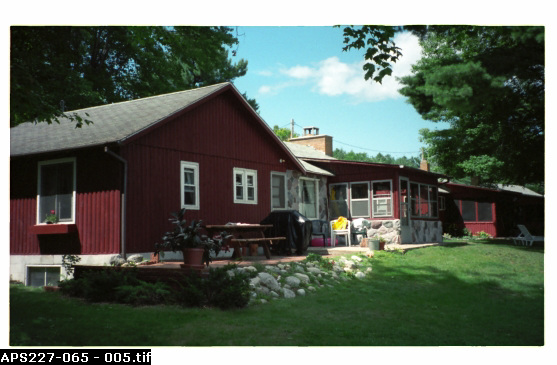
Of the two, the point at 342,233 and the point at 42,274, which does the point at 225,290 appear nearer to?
the point at 42,274

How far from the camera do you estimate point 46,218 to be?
9.30 meters

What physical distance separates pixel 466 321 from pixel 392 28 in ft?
13.0

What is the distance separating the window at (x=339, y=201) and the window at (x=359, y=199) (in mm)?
206

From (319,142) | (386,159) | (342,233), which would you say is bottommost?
(342,233)

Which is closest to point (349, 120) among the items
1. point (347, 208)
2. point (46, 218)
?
point (46, 218)

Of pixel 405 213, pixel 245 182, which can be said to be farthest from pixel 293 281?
pixel 405 213

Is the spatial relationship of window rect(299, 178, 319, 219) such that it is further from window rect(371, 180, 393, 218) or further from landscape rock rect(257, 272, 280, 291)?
landscape rock rect(257, 272, 280, 291)

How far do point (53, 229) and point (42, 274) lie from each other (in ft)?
2.76

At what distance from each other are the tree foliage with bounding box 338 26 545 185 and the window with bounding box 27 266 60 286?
21.0 ft

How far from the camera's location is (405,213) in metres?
15.2

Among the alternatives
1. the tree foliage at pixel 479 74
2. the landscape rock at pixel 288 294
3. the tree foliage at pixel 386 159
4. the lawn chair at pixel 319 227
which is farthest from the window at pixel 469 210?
the landscape rock at pixel 288 294

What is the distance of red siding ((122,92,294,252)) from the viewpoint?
31.0 ft

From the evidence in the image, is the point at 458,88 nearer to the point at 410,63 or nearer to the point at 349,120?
the point at 410,63

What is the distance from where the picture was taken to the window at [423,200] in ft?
52.1
